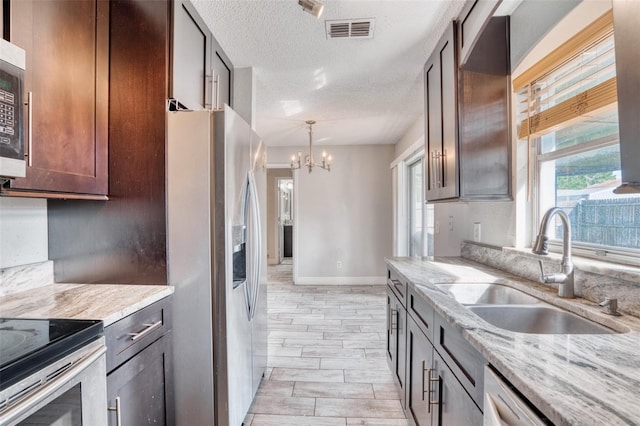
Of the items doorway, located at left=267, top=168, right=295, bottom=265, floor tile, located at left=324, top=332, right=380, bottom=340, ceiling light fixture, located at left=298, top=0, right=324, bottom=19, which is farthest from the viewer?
doorway, located at left=267, top=168, right=295, bottom=265

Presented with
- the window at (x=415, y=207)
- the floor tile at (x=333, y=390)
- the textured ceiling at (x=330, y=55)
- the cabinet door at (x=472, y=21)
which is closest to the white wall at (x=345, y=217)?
the window at (x=415, y=207)

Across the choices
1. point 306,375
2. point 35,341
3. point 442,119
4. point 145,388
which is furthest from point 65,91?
point 306,375

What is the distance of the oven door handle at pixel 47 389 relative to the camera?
73 centimetres

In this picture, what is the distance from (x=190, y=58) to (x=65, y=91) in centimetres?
66

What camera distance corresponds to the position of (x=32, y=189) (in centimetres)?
120

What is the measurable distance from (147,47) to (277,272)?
5355 millimetres

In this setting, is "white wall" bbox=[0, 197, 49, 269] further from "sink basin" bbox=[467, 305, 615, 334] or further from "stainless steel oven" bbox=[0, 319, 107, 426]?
"sink basin" bbox=[467, 305, 615, 334]

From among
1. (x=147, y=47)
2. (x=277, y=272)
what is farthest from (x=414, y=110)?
(x=277, y=272)

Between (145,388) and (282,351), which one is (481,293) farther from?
(282,351)

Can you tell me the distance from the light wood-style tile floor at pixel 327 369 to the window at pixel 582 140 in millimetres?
1522

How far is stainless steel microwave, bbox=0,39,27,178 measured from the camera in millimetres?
990

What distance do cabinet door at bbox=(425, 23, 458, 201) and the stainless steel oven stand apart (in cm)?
192

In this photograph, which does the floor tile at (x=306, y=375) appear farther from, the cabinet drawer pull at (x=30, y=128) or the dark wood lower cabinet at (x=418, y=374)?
the cabinet drawer pull at (x=30, y=128)

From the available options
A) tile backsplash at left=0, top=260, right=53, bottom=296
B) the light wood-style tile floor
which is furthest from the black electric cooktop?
the light wood-style tile floor
